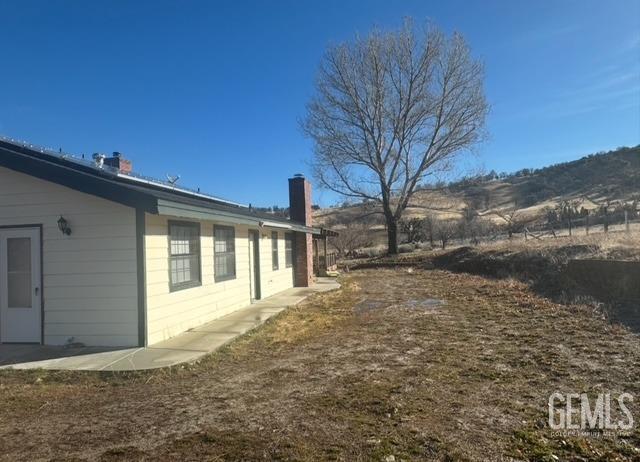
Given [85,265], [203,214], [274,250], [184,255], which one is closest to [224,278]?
[184,255]

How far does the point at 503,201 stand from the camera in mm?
68125

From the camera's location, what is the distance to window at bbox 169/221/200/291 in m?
8.11

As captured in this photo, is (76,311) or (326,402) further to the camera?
(76,311)

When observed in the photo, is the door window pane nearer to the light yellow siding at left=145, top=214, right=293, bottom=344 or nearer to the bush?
the light yellow siding at left=145, top=214, right=293, bottom=344

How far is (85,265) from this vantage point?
730 centimetres

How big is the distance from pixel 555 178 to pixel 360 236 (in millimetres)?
43043

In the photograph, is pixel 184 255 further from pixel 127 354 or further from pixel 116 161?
pixel 116 161

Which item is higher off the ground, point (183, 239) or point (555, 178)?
point (555, 178)

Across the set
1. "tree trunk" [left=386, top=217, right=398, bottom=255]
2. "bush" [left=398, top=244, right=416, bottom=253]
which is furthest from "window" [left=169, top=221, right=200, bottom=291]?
"bush" [left=398, top=244, right=416, bottom=253]

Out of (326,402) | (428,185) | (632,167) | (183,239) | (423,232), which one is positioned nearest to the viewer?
(326,402)

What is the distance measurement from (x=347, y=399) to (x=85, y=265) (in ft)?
16.6

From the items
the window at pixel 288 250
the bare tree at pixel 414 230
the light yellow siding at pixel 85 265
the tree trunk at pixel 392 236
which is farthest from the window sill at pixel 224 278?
the bare tree at pixel 414 230

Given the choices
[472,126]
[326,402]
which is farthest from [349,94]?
[326,402]

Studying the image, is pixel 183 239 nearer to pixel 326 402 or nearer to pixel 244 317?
pixel 244 317
